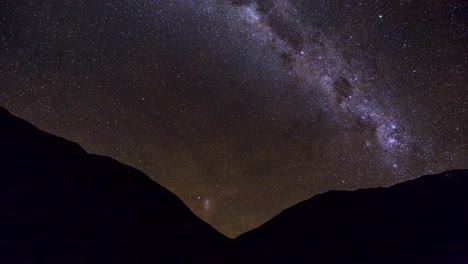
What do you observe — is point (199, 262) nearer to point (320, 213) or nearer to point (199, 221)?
point (199, 221)

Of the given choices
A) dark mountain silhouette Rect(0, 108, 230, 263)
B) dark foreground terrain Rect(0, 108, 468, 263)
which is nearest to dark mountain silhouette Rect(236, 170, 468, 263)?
dark foreground terrain Rect(0, 108, 468, 263)

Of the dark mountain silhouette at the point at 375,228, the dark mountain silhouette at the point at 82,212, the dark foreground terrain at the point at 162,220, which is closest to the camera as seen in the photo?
the dark mountain silhouette at the point at 82,212

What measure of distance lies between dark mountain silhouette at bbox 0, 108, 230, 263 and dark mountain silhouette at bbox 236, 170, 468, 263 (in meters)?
3.75

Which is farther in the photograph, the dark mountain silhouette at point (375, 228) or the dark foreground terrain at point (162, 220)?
the dark mountain silhouette at point (375, 228)

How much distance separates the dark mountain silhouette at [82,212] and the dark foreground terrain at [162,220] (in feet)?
0.17

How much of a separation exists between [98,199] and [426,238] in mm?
15916

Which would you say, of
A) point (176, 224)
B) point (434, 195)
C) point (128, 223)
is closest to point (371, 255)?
point (434, 195)

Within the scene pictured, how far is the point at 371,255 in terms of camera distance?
2108 centimetres

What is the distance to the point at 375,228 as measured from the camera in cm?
2330

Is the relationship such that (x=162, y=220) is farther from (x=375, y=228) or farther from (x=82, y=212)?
(x=375, y=228)

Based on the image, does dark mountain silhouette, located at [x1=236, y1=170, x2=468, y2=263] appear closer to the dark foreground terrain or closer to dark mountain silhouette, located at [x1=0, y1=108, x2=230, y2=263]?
the dark foreground terrain

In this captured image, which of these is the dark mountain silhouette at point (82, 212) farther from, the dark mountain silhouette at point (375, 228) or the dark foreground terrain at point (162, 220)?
the dark mountain silhouette at point (375, 228)

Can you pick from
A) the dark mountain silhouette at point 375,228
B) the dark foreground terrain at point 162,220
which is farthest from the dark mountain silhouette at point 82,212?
the dark mountain silhouette at point 375,228

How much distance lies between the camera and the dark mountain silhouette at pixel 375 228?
19812mm
